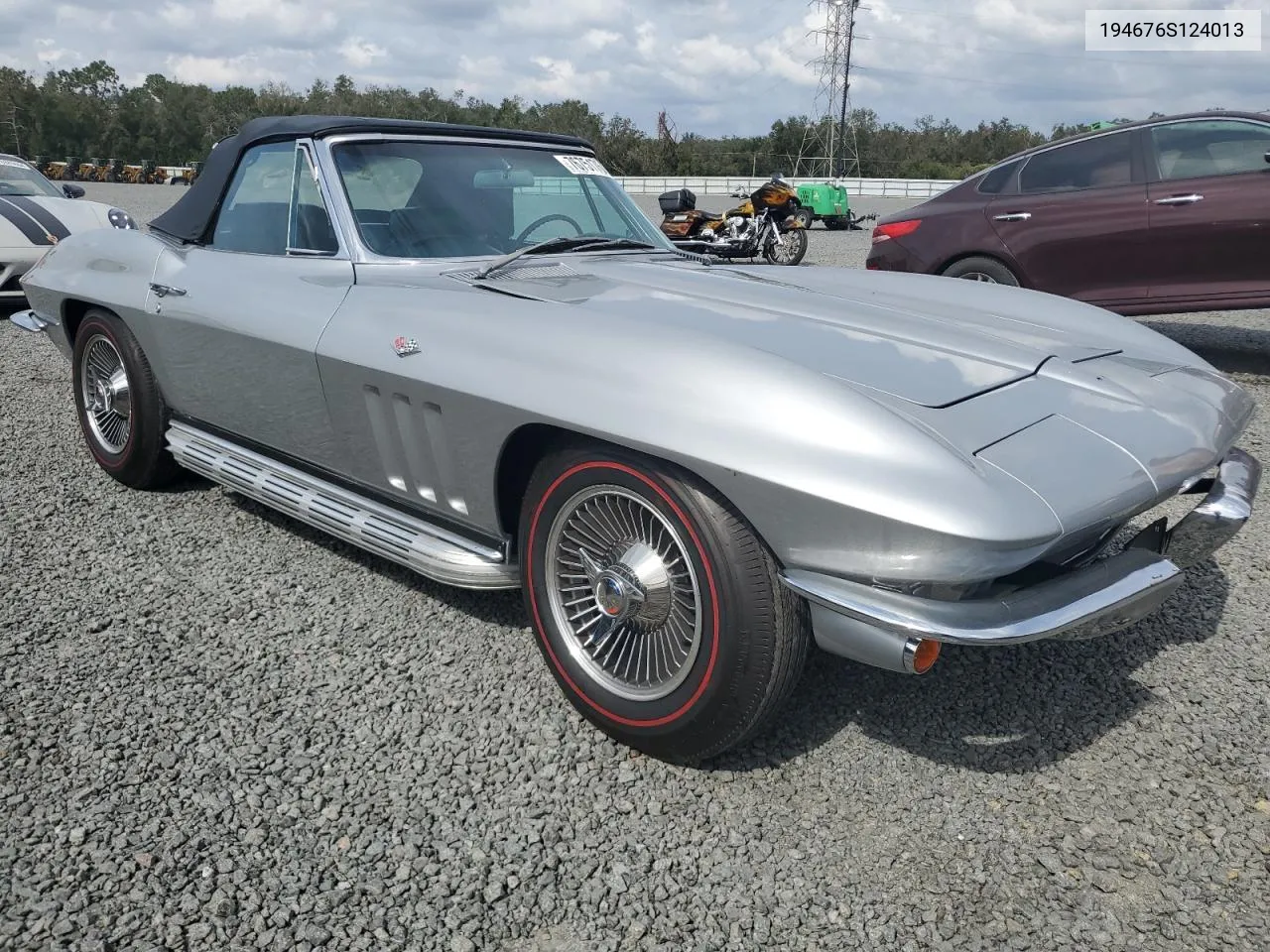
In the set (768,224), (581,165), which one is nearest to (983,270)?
(581,165)

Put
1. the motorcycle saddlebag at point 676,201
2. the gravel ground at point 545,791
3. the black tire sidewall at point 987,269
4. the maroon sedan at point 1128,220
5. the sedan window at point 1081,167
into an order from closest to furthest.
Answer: the gravel ground at point 545,791 < the motorcycle saddlebag at point 676,201 < the maroon sedan at point 1128,220 < the sedan window at point 1081,167 < the black tire sidewall at point 987,269

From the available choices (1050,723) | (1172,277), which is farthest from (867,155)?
(1050,723)

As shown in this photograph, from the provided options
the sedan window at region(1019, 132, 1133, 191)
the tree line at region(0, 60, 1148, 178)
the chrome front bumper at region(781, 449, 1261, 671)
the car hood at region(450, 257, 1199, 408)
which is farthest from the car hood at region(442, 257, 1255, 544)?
the tree line at region(0, 60, 1148, 178)

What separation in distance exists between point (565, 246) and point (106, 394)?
2.18m

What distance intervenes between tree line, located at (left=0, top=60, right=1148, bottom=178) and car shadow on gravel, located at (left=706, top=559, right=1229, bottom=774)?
161 ft

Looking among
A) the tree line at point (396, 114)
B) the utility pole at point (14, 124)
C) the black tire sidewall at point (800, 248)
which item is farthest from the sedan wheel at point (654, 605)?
the utility pole at point (14, 124)

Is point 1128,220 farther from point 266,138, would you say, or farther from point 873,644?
point 873,644

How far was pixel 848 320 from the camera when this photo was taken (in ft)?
8.14

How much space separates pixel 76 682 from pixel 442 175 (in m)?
1.88

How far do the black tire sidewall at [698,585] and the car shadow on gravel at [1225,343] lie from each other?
5113 mm

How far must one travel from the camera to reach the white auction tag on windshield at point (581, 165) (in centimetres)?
363

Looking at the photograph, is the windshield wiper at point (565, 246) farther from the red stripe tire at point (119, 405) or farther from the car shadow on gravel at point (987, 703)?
the red stripe tire at point (119, 405)

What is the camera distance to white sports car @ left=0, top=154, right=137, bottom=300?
771 cm

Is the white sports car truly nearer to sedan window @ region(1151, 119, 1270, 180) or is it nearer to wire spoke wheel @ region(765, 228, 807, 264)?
sedan window @ region(1151, 119, 1270, 180)
